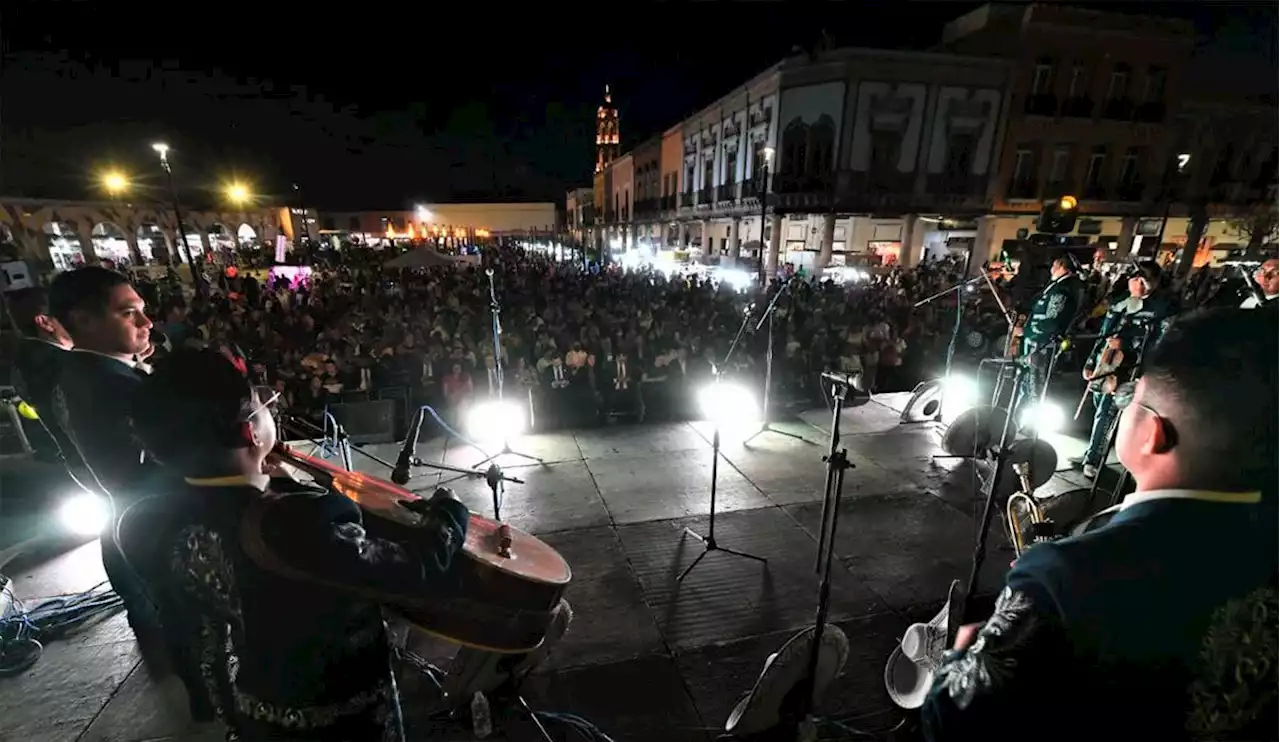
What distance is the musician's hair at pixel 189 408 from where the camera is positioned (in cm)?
158

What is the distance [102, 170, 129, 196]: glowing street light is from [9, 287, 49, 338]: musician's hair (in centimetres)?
3603

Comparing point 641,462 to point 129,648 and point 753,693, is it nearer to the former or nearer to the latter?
point 753,693

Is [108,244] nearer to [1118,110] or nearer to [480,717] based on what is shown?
[480,717]

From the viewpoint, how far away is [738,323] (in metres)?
12.3

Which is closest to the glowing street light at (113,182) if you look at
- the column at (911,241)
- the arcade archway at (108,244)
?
the arcade archway at (108,244)

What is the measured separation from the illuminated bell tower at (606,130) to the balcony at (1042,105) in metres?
49.2

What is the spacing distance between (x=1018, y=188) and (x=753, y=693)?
30.1 metres

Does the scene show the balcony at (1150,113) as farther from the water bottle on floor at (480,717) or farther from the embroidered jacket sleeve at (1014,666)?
the water bottle on floor at (480,717)

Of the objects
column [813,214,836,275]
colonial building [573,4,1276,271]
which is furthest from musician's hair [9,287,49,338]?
column [813,214,836,275]

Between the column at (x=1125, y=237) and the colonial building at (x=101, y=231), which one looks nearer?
the colonial building at (x=101, y=231)

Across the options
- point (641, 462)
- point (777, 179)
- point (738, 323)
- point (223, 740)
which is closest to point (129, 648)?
point (223, 740)

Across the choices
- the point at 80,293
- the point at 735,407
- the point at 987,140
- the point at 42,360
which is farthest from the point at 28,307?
the point at 987,140

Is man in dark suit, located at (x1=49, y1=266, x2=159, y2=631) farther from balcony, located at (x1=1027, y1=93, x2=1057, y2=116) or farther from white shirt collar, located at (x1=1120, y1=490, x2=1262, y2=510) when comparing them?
balcony, located at (x1=1027, y1=93, x2=1057, y2=116)

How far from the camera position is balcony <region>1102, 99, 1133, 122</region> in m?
25.1
